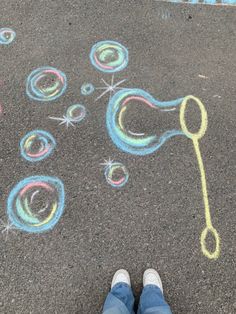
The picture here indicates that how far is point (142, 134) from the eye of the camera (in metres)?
2.71

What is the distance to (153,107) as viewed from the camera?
2.82m

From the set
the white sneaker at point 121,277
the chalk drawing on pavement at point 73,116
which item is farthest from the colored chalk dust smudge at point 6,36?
the white sneaker at point 121,277

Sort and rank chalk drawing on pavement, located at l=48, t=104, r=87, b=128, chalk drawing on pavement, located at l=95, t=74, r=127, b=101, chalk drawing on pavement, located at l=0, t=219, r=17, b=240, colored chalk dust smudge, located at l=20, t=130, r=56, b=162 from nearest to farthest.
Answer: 1. chalk drawing on pavement, located at l=0, t=219, r=17, b=240
2. colored chalk dust smudge, located at l=20, t=130, r=56, b=162
3. chalk drawing on pavement, located at l=48, t=104, r=87, b=128
4. chalk drawing on pavement, located at l=95, t=74, r=127, b=101

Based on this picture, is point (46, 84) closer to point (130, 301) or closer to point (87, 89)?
point (87, 89)

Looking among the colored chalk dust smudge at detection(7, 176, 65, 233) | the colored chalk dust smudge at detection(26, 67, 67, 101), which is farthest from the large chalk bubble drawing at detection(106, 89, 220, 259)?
the colored chalk dust smudge at detection(7, 176, 65, 233)

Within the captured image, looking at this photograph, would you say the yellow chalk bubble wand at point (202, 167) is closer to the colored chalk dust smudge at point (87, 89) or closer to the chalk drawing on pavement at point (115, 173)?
the chalk drawing on pavement at point (115, 173)

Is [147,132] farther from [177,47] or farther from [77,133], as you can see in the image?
[177,47]

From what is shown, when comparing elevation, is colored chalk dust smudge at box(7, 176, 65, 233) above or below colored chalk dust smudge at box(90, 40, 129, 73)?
below

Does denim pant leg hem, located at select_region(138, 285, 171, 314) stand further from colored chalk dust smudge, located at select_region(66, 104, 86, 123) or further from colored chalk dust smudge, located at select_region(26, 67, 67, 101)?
colored chalk dust smudge, located at select_region(26, 67, 67, 101)

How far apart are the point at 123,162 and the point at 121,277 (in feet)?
2.68

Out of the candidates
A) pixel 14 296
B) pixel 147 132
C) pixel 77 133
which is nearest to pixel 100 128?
pixel 77 133

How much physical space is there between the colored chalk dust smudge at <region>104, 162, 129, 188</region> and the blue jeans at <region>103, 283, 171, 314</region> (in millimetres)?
701

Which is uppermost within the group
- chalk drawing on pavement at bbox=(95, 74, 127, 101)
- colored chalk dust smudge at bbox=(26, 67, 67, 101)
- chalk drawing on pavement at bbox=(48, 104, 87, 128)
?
colored chalk dust smudge at bbox=(26, 67, 67, 101)

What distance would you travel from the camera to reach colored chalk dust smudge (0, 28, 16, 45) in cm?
316
